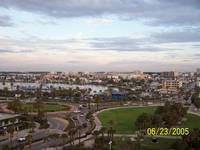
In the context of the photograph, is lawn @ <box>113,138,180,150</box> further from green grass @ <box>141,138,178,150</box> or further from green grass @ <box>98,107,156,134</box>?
green grass @ <box>98,107,156,134</box>

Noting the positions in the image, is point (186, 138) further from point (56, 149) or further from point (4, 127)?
point (4, 127)

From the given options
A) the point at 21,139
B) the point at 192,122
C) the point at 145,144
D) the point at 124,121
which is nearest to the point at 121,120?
the point at 124,121

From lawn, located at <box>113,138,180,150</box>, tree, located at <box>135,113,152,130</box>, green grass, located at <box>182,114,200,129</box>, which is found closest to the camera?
lawn, located at <box>113,138,180,150</box>

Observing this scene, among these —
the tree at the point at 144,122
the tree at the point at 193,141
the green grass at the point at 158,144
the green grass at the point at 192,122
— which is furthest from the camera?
the green grass at the point at 192,122

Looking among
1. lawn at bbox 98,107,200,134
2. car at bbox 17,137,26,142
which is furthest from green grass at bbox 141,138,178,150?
car at bbox 17,137,26,142

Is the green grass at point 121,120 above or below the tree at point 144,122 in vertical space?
below

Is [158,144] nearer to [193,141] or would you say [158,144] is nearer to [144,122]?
[144,122]

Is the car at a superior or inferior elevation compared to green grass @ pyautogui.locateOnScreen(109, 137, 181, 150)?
inferior

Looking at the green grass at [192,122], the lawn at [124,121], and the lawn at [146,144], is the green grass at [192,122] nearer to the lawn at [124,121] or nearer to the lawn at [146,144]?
the lawn at [124,121]

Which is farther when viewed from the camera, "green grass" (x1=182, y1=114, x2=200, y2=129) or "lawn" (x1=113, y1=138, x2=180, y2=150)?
"green grass" (x1=182, y1=114, x2=200, y2=129)

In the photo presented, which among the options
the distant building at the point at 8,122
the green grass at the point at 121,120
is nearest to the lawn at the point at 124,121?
the green grass at the point at 121,120
